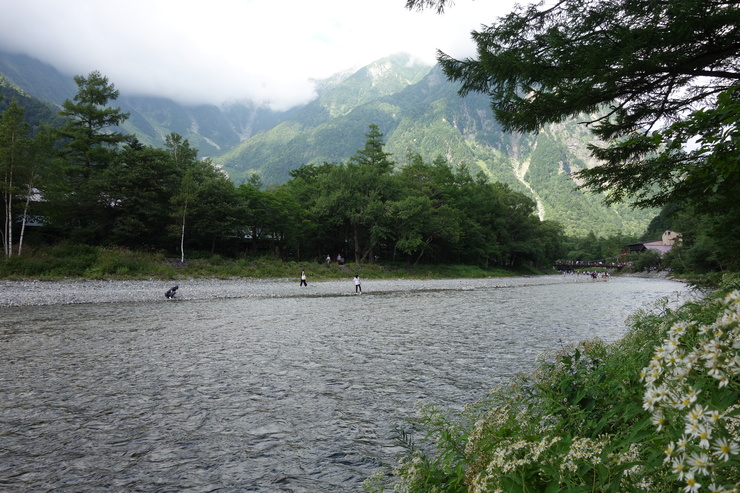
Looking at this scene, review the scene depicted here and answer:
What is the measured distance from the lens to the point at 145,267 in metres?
36.3

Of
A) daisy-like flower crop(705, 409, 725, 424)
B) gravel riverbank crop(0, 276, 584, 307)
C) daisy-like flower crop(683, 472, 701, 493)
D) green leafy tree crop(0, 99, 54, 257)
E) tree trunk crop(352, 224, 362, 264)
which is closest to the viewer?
daisy-like flower crop(683, 472, 701, 493)

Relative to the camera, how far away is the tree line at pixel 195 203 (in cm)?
3734

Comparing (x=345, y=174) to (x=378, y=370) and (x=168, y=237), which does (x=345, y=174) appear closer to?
(x=168, y=237)

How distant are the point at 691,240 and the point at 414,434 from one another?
79669 millimetres

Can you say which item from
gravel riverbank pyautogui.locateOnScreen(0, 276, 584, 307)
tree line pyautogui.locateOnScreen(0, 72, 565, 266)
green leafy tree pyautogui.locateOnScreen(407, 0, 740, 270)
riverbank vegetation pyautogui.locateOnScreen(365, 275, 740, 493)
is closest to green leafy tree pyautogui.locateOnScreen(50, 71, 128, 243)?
tree line pyautogui.locateOnScreen(0, 72, 565, 266)

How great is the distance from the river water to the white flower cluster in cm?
354

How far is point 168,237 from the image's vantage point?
158 feet

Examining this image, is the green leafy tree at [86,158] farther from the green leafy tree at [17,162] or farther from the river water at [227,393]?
the river water at [227,393]

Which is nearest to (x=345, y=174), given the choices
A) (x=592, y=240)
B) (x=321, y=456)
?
(x=321, y=456)

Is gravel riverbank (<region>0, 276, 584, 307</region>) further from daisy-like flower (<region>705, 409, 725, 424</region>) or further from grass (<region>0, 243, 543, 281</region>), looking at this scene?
daisy-like flower (<region>705, 409, 725, 424</region>)

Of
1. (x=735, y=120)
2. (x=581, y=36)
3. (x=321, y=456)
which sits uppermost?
(x=581, y=36)

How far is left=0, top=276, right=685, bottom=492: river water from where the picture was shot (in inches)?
187

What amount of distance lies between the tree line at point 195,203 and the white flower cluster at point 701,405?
141 feet

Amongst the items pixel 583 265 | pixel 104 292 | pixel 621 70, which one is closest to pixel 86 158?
pixel 104 292
